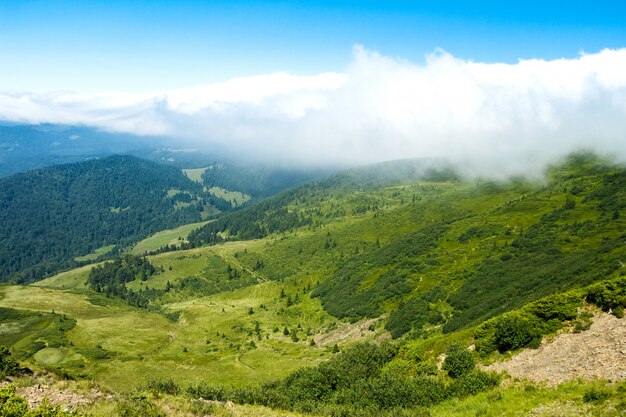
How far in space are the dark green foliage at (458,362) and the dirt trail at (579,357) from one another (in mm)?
2211

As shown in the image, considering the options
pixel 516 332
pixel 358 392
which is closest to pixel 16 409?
pixel 358 392

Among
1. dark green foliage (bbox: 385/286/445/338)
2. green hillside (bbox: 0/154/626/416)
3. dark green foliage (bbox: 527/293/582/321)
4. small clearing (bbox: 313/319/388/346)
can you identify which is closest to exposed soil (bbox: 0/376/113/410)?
green hillside (bbox: 0/154/626/416)

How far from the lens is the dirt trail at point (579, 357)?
3125 centimetres

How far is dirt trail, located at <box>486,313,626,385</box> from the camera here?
31.2m

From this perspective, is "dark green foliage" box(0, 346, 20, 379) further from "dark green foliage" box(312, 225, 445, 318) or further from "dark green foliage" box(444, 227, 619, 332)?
"dark green foliage" box(312, 225, 445, 318)

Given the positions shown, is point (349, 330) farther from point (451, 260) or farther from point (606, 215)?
point (606, 215)

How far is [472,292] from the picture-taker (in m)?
116

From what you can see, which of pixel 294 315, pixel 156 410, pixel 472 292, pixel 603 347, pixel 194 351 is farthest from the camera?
pixel 294 315

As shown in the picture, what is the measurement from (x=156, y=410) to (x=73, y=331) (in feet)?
544

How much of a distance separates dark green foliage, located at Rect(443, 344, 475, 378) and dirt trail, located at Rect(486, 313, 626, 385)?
2211 millimetres

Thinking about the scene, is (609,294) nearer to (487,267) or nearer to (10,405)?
(10,405)

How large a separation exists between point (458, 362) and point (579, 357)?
36.3 feet

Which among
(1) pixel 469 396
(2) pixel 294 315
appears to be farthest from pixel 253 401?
(2) pixel 294 315

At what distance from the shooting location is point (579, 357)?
110 ft
